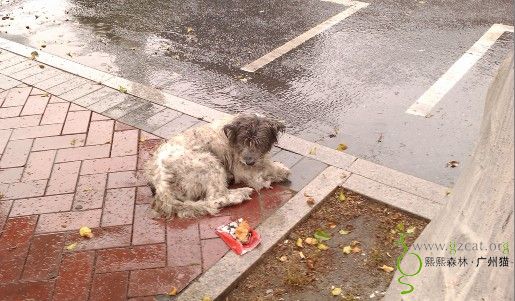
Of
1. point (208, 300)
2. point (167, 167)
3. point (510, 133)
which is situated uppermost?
point (510, 133)

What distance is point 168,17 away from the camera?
9.48 m

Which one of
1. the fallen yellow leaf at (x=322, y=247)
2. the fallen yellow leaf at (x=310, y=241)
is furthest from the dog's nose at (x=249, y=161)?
the fallen yellow leaf at (x=322, y=247)

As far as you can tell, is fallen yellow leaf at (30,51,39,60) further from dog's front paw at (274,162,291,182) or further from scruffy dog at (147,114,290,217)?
dog's front paw at (274,162,291,182)

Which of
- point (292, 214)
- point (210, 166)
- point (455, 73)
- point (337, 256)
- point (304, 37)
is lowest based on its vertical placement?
point (337, 256)

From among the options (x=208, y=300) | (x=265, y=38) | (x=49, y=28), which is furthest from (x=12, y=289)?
(x=49, y=28)

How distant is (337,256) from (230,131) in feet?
4.96

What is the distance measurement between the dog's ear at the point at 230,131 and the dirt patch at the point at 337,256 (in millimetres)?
1049

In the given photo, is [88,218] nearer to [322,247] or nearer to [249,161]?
[249,161]

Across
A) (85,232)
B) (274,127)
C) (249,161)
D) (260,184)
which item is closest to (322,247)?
(260,184)

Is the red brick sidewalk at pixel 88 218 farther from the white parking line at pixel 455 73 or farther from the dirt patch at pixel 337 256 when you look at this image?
the white parking line at pixel 455 73

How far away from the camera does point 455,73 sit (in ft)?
23.4

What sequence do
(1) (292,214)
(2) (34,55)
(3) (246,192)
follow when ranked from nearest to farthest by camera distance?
(1) (292,214) < (3) (246,192) < (2) (34,55)

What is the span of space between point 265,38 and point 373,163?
3.88m

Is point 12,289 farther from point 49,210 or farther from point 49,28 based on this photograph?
point 49,28
